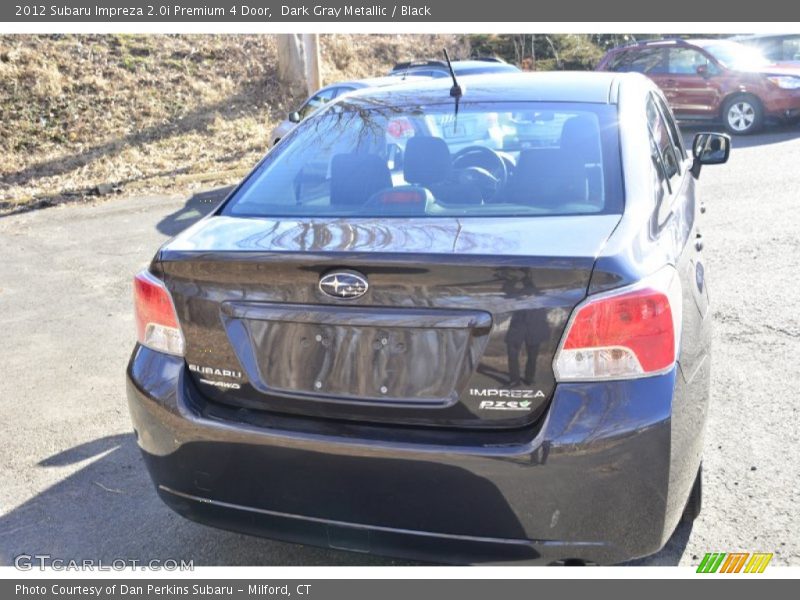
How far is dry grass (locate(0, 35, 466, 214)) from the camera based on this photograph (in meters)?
12.5

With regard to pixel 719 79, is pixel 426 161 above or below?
above

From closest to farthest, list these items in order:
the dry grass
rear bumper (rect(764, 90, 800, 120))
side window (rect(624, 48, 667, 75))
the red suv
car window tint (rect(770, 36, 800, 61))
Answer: the dry grass → rear bumper (rect(764, 90, 800, 120)) → the red suv → side window (rect(624, 48, 667, 75)) → car window tint (rect(770, 36, 800, 61))

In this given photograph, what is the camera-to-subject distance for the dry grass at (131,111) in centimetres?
1251

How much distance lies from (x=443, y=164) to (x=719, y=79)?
13105 mm

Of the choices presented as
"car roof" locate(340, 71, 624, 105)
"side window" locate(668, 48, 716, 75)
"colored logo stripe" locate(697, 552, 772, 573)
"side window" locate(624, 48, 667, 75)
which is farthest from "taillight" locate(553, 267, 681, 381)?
"side window" locate(624, 48, 667, 75)

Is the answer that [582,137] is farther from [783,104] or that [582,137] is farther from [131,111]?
[131,111]

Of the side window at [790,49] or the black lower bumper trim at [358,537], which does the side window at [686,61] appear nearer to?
the side window at [790,49]

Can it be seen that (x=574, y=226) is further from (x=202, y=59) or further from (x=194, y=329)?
(x=202, y=59)

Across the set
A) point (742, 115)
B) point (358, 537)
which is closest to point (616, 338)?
point (358, 537)

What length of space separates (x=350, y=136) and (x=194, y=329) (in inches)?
52.0

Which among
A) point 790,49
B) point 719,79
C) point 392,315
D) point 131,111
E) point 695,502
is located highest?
point 392,315

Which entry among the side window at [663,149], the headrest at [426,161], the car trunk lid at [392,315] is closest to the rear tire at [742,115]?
the side window at [663,149]

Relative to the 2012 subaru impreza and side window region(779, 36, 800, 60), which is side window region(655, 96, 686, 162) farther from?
side window region(779, 36, 800, 60)

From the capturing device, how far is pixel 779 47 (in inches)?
639
